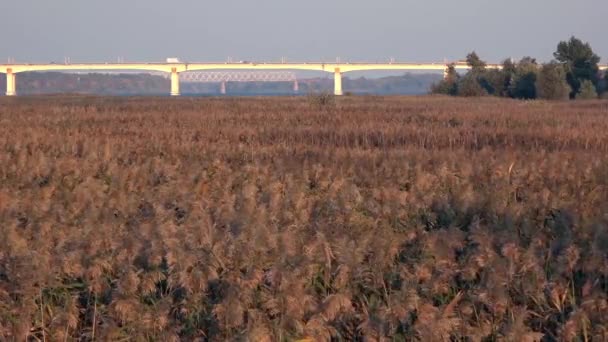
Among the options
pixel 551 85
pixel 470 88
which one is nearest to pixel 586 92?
pixel 551 85

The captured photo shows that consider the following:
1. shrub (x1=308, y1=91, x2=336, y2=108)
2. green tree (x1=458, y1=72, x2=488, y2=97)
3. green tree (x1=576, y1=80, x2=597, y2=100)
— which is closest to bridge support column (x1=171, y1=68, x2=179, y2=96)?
green tree (x1=458, y1=72, x2=488, y2=97)

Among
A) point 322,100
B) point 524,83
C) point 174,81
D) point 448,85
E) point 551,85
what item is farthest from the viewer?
point 174,81

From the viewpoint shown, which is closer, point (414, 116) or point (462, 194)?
point (462, 194)

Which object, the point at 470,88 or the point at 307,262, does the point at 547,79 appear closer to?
the point at 470,88

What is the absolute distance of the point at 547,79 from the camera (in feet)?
232

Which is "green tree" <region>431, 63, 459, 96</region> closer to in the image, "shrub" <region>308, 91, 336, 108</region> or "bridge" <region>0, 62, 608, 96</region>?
"bridge" <region>0, 62, 608, 96</region>

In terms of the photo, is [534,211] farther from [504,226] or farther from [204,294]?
[204,294]

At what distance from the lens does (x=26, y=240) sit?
7.77m

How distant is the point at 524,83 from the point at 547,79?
22.4 ft

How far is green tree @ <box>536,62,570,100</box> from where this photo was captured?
2744 inches

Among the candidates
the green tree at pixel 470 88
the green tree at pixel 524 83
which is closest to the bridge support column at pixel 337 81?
the green tree at pixel 470 88

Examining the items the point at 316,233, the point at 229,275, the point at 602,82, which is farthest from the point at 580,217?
the point at 602,82

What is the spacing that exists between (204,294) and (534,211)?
3771mm

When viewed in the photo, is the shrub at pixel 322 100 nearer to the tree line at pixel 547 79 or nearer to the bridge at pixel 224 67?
the tree line at pixel 547 79
